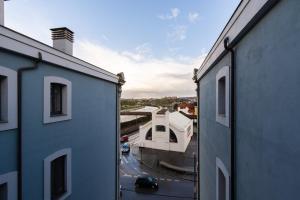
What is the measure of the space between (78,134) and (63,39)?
3743mm

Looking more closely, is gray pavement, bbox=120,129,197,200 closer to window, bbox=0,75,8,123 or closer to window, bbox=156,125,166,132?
window, bbox=156,125,166,132

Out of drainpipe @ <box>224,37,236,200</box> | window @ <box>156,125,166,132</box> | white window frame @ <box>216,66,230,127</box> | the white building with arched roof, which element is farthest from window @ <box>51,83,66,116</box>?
window @ <box>156,125,166,132</box>

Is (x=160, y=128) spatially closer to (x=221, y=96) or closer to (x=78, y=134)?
(x=78, y=134)

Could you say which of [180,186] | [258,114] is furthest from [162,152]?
[258,114]

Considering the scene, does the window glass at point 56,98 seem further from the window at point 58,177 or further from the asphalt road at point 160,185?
the asphalt road at point 160,185

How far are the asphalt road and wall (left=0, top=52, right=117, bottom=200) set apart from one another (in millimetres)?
8332

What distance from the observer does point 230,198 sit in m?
5.88

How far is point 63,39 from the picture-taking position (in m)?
9.69

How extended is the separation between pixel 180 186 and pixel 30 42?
20.3 meters

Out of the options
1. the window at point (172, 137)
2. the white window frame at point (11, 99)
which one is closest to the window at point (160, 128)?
the window at point (172, 137)

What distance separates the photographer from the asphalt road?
21281 millimetres

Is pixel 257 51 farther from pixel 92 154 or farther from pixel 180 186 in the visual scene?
pixel 180 186

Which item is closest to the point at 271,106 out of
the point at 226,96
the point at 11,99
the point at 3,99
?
the point at 226,96

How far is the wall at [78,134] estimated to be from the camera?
257 inches
